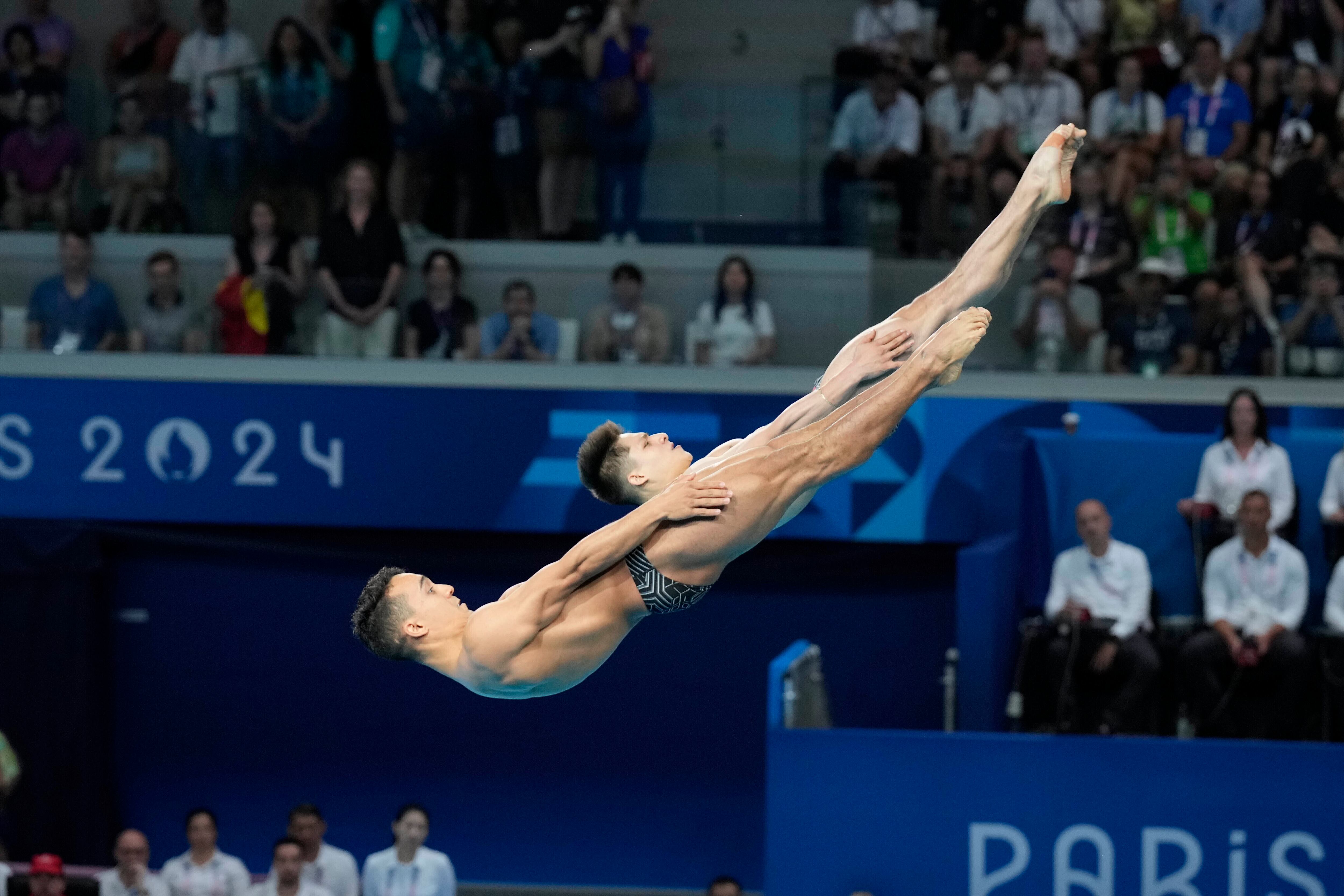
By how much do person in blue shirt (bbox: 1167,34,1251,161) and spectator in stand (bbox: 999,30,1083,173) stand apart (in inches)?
23.0

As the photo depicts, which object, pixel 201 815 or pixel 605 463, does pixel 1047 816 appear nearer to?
pixel 605 463

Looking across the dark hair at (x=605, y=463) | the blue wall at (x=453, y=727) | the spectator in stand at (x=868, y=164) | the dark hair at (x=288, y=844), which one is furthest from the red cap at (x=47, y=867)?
the spectator in stand at (x=868, y=164)

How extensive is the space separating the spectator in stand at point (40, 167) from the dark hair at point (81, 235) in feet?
0.64

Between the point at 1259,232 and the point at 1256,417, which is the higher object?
the point at 1259,232

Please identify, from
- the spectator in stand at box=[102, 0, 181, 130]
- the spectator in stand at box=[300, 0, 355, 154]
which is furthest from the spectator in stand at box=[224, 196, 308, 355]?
the spectator in stand at box=[102, 0, 181, 130]

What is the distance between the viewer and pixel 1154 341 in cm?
995

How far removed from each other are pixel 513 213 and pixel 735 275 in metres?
1.47

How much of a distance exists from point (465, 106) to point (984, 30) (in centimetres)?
331

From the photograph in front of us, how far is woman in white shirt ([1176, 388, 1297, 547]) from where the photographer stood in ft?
30.1

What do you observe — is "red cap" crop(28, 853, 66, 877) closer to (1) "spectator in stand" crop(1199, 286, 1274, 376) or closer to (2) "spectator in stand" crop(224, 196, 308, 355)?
(2) "spectator in stand" crop(224, 196, 308, 355)

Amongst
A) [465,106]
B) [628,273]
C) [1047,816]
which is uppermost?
[465,106]

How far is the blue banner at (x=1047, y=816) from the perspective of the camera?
8039 millimetres

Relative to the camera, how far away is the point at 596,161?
10.3 meters

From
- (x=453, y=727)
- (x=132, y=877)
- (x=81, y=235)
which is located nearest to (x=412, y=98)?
(x=81, y=235)
